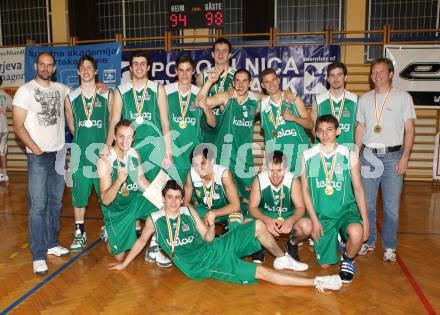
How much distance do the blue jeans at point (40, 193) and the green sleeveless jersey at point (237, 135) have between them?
1.73m

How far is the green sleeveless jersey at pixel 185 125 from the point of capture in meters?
4.59

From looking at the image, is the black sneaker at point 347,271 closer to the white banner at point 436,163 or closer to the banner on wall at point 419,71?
the banner on wall at point 419,71

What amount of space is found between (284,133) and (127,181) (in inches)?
66.8

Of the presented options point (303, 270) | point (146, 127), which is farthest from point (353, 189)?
point (146, 127)

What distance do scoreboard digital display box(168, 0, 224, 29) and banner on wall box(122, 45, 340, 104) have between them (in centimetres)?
48

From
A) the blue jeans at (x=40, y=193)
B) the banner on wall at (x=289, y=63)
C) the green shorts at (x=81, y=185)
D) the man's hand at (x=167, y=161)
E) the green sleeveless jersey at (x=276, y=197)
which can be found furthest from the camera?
the banner on wall at (x=289, y=63)

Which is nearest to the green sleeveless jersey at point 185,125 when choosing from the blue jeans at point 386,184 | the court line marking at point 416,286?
the blue jeans at point 386,184

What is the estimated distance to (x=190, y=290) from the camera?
3531 millimetres

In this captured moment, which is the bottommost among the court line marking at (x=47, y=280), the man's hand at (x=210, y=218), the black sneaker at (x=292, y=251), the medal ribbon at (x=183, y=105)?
the court line marking at (x=47, y=280)

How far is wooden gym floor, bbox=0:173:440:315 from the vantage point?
3205 mm

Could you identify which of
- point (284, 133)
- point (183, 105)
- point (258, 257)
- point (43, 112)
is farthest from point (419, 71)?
point (43, 112)

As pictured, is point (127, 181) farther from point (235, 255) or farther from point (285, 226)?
point (285, 226)

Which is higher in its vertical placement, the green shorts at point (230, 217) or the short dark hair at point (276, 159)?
the short dark hair at point (276, 159)

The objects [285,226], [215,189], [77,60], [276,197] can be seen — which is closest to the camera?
[285,226]
